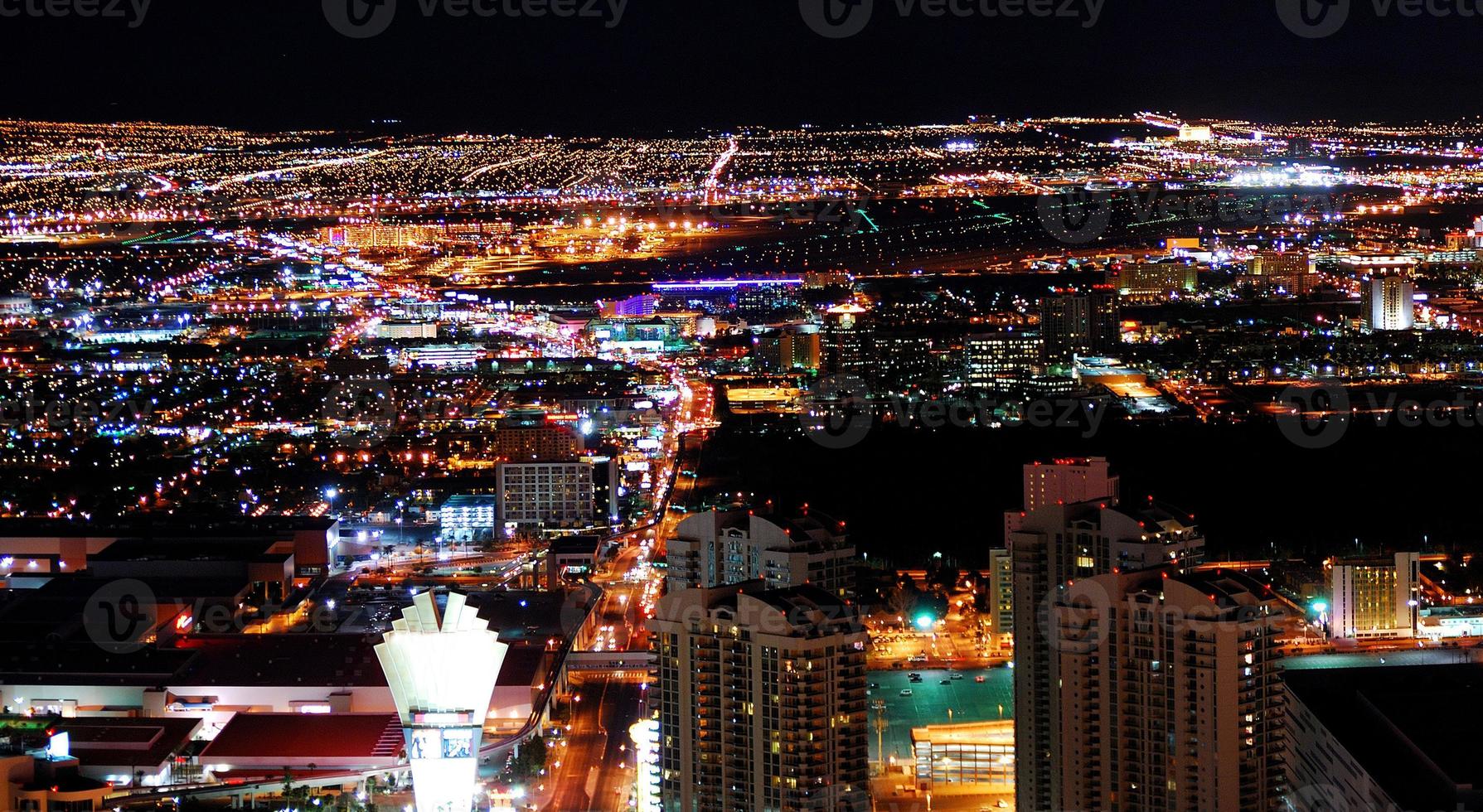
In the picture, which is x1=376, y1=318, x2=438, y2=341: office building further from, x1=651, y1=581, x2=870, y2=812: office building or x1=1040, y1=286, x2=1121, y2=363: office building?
x1=651, y1=581, x2=870, y2=812: office building

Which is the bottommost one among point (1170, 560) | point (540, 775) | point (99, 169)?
point (540, 775)

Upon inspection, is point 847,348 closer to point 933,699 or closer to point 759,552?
point 933,699

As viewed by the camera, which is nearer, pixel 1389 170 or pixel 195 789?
pixel 195 789

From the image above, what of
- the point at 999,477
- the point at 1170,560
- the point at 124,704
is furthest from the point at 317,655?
the point at 999,477

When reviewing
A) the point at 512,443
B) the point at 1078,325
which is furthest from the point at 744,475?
the point at 1078,325

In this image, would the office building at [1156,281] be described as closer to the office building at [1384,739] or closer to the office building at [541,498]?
the office building at [541,498]

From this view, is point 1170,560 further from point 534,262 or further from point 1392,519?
point 534,262

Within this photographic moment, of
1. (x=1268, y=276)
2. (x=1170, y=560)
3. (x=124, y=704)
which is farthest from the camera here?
(x=1268, y=276)
